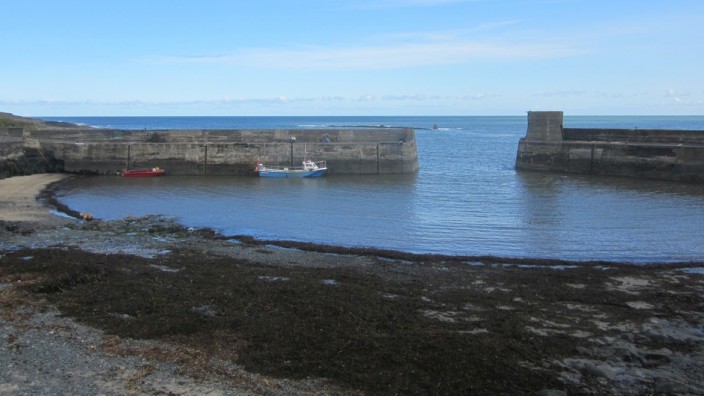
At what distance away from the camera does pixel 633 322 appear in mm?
8352

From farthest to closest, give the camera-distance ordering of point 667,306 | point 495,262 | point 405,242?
point 405,242 < point 495,262 < point 667,306

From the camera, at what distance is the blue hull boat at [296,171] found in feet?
101

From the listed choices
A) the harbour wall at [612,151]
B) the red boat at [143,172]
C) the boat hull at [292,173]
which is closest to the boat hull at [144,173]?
the red boat at [143,172]

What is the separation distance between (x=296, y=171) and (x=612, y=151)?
16.6m

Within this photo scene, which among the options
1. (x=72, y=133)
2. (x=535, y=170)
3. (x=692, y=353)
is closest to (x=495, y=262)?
(x=692, y=353)

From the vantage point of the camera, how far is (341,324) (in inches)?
312

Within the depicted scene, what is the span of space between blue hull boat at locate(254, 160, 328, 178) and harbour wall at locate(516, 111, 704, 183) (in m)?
12.7

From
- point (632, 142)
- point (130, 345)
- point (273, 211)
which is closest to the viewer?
point (130, 345)

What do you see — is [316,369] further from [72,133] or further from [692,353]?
[72,133]

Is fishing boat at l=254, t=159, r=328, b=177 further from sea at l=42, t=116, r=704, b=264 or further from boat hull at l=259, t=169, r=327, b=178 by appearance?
sea at l=42, t=116, r=704, b=264

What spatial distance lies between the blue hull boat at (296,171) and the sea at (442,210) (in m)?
0.54

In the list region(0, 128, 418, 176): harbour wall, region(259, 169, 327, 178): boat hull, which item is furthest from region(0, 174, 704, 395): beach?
region(0, 128, 418, 176): harbour wall

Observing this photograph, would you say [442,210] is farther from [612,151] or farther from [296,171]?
[612,151]

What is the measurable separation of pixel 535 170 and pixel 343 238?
864 inches
